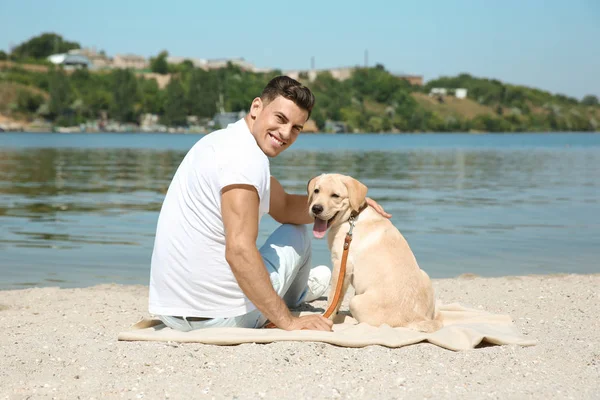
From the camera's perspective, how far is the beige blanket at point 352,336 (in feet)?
15.8

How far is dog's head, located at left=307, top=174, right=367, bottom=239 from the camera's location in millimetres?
5383

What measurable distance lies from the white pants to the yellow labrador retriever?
27 cm

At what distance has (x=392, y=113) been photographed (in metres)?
157

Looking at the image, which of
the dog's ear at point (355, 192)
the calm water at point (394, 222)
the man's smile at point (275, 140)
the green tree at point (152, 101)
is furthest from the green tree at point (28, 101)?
the man's smile at point (275, 140)

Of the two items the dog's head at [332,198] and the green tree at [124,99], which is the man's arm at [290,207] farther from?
the green tree at [124,99]

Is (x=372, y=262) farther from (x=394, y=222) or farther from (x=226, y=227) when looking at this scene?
(x=394, y=222)

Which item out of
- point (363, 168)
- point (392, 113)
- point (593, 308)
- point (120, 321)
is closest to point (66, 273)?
point (120, 321)

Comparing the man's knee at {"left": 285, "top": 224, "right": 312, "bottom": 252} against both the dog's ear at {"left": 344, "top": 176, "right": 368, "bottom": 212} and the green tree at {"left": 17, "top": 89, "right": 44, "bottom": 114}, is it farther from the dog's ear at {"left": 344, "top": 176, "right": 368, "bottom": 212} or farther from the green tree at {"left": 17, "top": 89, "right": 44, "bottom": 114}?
the green tree at {"left": 17, "top": 89, "right": 44, "bottom": 114}

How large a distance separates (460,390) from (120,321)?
327cm

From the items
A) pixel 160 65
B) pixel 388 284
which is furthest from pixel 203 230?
pixel 160 65

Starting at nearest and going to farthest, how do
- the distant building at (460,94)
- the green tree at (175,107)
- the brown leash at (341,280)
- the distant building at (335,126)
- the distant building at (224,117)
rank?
1. the brown leash at (341,280)
2. the distant building at (224,117)
3. the green tree at (175,107)
4. the distant building at (335,126)
5. the distant building at (460,94)

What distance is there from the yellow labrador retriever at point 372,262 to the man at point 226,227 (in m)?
0.41

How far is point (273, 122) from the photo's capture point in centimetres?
486

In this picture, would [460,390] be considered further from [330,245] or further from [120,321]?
[120,321]
